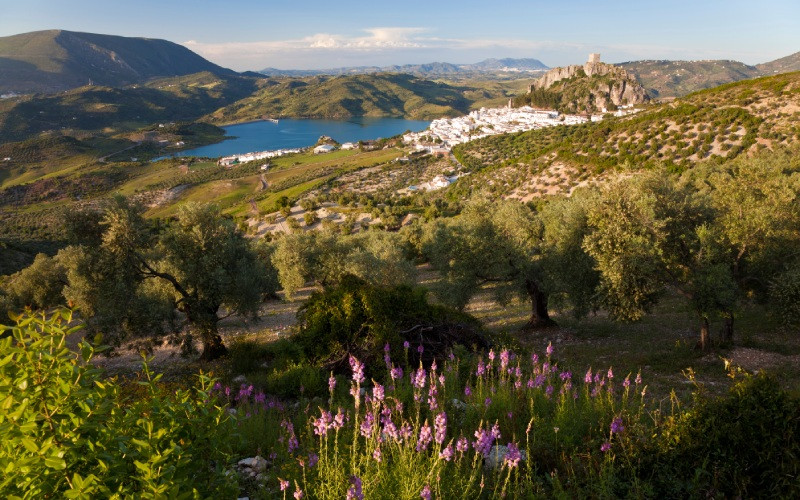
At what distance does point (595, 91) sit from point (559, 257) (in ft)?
618

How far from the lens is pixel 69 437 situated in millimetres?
2584

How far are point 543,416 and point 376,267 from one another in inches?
877

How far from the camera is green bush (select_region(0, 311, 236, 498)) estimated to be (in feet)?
7.88

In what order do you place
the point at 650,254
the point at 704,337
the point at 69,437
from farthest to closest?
the point at 704,337 → the point at 650,254 → the point at 69,437

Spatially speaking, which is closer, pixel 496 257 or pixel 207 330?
pixel 207 330

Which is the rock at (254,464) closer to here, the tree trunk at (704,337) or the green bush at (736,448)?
the green bush at (736,448)

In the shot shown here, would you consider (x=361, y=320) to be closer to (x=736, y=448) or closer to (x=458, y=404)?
(x=458, y=404)

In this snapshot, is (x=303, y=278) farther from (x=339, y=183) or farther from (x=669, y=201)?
(x=339, y=183)

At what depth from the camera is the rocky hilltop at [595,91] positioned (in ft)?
547

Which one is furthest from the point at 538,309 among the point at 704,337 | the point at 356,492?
the point at 356,492

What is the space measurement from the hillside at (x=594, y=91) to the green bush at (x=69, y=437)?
622ft

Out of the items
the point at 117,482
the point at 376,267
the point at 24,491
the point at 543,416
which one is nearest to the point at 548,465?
the point at 543,416

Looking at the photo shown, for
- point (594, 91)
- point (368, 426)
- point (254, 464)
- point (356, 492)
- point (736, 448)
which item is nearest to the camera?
point (356, 492)

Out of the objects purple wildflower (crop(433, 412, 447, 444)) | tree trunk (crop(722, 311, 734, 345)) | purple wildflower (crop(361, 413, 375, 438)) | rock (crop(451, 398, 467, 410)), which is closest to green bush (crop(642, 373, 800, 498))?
rock (crop(451, 398, 467, 410))
